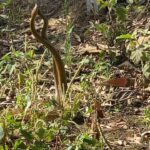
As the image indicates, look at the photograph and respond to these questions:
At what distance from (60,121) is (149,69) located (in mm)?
771

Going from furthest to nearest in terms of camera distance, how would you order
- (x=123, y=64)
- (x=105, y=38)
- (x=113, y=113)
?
(x=105, y=38) → (x=123, y=64) → (x=113, y=113)

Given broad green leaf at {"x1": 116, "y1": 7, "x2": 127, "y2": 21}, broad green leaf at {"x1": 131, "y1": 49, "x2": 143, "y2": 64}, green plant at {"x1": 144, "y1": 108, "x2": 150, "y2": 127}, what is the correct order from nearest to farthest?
1. green plant at {"x1": 144, "y1": 108, "x2": 150, "y2": 127}
2. broad green leaf at {"x1": 131, "y1": 49, "x2": 143, "y2": 64}
3. broad green leaf at {"x1": 116, "y1": 7, "x2": 127, "y2": 21}

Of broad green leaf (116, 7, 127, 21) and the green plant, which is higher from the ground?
broad green leaf (116, 7, 127, 21)

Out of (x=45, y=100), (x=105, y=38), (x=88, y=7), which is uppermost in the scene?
(x=88, y=7)

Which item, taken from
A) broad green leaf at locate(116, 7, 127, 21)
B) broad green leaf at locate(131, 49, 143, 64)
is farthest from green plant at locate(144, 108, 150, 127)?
broad green leaf at locate(116, 7, 127, 21)

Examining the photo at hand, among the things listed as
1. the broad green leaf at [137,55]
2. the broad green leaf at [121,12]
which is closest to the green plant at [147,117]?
the broad green leaf at [137,55]

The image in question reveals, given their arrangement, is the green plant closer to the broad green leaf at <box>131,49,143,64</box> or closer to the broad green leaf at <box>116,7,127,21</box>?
the broad green leaf at <box>131,49,143,64</box>

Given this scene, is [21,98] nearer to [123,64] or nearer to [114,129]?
[114,129]

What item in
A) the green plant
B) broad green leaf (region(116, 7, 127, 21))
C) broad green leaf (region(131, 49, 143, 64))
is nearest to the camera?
the green plant

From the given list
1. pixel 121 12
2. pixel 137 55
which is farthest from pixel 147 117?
pixel 121 12

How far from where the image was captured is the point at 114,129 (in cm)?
303

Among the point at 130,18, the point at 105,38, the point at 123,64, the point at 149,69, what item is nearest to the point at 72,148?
the point at 149,69

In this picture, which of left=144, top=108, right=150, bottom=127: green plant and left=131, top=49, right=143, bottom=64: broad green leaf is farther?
left=131, top=49, right=143, bottom=64: broad green leaf

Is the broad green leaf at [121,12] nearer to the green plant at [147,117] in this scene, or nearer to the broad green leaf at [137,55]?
the broad green leaf at [137,55]
